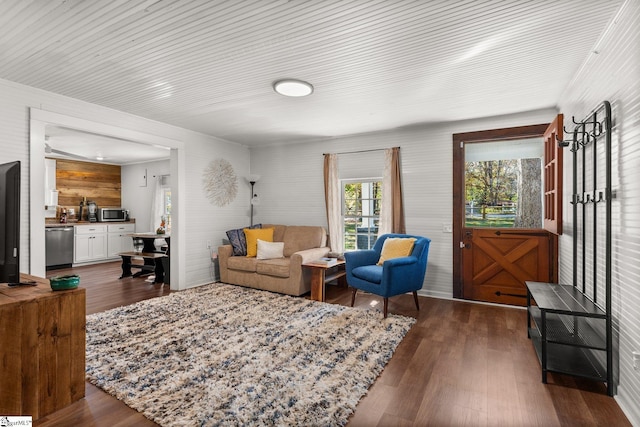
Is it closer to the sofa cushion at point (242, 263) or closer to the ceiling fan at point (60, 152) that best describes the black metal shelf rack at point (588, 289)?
the sofa cushion at point (242, 263)

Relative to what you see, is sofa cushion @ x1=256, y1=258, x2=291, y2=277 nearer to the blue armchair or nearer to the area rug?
the area rug

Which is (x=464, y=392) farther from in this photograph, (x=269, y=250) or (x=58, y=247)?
(x=58, y=247)

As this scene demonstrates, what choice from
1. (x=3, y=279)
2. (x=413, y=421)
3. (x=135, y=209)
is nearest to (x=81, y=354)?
(x=3, y=279)

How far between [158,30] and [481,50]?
7.69 feet

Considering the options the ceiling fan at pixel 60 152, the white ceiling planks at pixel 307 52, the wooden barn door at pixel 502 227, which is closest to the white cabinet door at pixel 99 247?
the ceiling fan at pixel 60 152

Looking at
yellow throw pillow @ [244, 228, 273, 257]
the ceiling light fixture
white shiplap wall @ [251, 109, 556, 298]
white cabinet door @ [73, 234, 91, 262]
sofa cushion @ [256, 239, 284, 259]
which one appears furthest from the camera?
white cabinet door @ [73, 234, 91, 262]

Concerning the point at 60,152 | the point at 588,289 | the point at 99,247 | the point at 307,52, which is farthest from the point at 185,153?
the point at 588,289

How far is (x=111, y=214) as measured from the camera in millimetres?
7656

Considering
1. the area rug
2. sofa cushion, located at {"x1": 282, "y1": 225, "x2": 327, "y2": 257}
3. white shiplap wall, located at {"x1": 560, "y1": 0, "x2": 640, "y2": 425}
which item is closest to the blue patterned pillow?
sofa cushion, located at {"x1": 282, "y1": 225, "x2": 327, "y2": 257}

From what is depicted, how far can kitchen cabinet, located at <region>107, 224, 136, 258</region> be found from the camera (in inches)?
293

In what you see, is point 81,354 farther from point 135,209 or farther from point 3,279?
point 135,209

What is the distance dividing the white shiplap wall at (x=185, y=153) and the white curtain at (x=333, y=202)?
1.75 meters

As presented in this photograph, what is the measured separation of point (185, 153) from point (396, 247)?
342 cm

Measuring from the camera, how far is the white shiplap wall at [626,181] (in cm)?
181
